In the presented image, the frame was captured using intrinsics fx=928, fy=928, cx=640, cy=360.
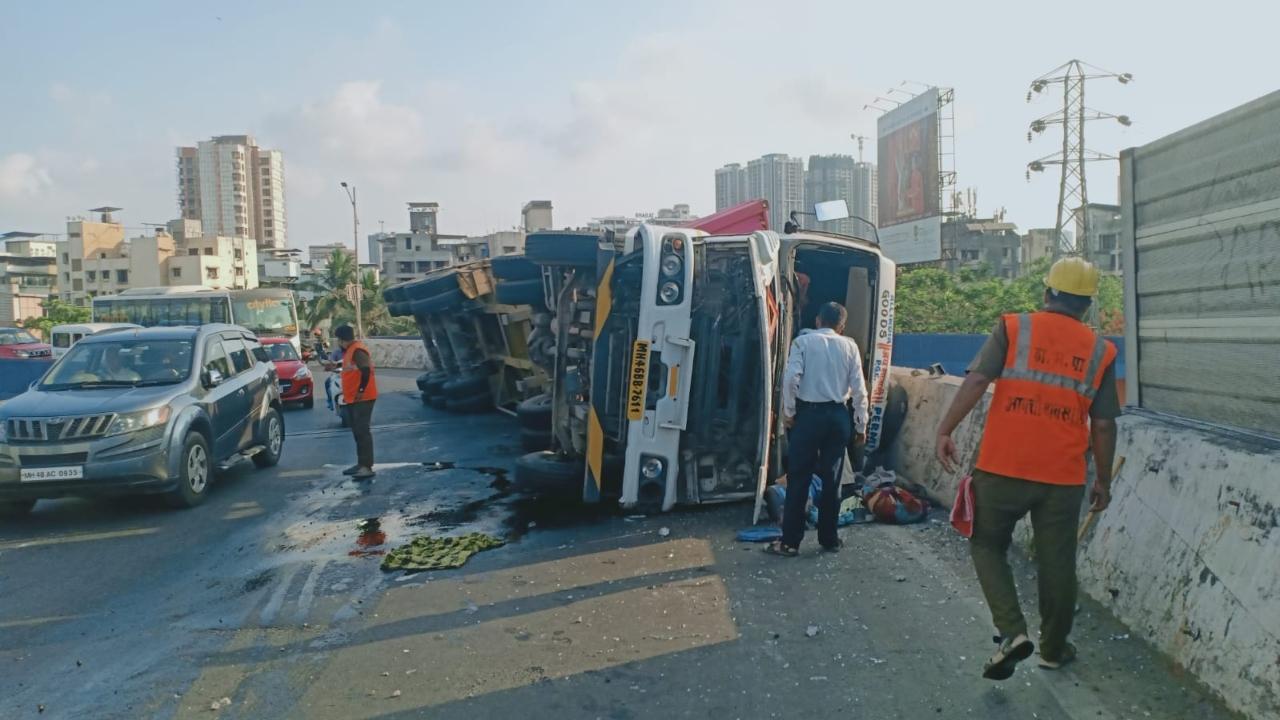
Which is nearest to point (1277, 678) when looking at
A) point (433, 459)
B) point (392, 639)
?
point (392, 639)

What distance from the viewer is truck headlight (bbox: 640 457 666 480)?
7051mm

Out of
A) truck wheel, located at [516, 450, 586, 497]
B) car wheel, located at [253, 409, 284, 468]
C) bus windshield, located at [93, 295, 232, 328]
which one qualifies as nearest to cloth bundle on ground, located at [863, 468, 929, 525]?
truck wheel, located at [516, 450, 586, 497]

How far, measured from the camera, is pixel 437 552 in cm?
657

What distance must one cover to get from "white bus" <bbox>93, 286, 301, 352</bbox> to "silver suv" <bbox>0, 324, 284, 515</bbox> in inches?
647

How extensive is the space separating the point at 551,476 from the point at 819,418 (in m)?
2.63

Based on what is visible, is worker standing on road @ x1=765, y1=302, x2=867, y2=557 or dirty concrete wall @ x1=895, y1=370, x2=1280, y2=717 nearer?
dirty concrete wall @ x1=895, y1=370, x2=1280, y2=717

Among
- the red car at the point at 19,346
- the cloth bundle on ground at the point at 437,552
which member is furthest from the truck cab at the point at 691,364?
the red car at the point at 19,346

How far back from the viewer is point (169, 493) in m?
8.31

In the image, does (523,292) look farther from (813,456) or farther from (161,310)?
(161,310)

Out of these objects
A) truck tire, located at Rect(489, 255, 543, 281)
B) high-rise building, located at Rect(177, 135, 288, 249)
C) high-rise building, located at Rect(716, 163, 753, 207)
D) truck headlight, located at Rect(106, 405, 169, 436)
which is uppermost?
high-rise building, located at Rect(177, 135, 288, 249)

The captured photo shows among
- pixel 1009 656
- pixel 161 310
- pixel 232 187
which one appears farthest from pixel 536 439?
pixel 232 187

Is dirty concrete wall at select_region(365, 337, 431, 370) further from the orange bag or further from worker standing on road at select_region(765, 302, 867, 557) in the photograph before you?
the orange bag

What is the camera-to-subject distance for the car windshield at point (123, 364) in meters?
8.88

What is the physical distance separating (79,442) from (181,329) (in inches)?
85.4
